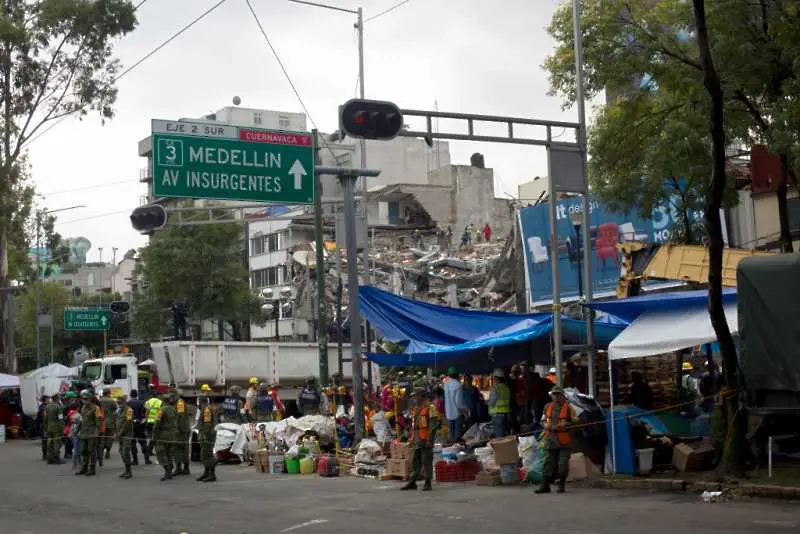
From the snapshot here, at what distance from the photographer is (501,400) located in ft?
70.5

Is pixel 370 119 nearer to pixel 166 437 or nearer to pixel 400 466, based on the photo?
pixel 400 466

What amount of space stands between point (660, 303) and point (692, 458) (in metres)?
2.52

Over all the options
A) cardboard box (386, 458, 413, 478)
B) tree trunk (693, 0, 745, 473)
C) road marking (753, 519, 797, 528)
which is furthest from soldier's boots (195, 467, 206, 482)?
road marking (753, 519, 797, 528)

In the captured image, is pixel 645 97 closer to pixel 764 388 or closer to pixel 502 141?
pixel 502 141

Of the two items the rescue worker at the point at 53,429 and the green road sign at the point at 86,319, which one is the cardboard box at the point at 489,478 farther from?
the green road sign at the point at 86,319

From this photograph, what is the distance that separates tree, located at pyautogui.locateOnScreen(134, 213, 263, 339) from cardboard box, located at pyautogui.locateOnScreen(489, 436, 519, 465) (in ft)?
139

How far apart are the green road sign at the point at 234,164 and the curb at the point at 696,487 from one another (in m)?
8.20

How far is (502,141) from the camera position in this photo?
1905 centimetres

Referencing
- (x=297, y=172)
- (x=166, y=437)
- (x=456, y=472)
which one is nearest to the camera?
(x=456, y=472)

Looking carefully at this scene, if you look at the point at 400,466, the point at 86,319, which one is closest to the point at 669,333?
the point at 400,466

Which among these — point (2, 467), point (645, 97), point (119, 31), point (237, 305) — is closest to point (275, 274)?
point (237, 305)

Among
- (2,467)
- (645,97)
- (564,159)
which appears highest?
(645,97)

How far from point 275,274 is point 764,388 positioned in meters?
56.7

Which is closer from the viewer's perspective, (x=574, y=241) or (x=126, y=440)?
(x=126, y=440)
